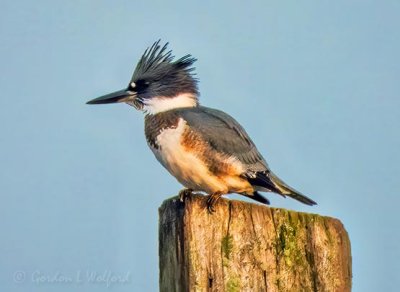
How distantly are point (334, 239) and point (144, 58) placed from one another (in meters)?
4.22

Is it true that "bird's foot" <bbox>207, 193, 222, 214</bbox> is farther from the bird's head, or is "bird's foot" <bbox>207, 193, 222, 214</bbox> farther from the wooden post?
the bird's head

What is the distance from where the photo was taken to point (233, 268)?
391 centimetres

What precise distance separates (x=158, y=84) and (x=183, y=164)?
64.0 inches

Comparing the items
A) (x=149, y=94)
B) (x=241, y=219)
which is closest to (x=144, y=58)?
(x=149, y=94)

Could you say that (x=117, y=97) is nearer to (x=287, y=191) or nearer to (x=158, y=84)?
(x=158, y=84)

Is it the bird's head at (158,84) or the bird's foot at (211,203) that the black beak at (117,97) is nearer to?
the bird's head at (158,84)

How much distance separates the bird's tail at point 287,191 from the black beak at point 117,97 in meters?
1.90

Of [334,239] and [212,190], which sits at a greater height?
[212,190]

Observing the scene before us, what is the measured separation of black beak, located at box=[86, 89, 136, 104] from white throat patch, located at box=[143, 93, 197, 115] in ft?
0.90

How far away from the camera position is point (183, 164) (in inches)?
255

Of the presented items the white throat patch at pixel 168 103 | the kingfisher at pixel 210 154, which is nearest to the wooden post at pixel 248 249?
the kingfisher at pixel 210 154

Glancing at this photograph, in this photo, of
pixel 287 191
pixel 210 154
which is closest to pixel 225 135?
pixel 210 154

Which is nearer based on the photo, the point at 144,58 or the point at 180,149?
the point at 180,149

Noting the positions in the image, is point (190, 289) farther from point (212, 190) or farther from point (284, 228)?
point (212, 190)
